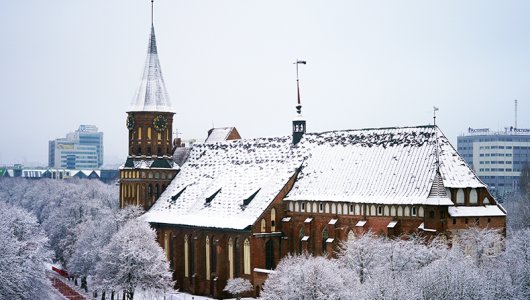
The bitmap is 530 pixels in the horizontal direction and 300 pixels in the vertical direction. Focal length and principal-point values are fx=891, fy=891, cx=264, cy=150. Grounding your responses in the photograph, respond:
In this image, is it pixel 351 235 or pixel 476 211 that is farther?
pixel 351 235

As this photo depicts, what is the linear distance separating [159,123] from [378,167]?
114 feet

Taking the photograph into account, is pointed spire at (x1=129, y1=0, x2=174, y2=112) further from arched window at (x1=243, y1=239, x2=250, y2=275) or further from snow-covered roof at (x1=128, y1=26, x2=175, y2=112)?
arched window at (x1=243, y1=239, x2=250, y2=275)

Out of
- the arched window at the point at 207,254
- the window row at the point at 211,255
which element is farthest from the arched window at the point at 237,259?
the arched window at the point at 207,254

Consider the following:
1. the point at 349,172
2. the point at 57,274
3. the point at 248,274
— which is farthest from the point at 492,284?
the point at 57,274

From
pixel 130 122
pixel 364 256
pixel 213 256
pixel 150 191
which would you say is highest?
pixel 130 122

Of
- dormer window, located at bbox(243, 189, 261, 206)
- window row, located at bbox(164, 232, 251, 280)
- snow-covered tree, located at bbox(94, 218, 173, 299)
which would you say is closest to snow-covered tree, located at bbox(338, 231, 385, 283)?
window row, located at bbox(164, 232, 251, 280)

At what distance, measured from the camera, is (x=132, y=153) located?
347ft

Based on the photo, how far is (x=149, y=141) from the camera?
105375mm

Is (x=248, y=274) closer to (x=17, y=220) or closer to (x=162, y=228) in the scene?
(x=162, y=228)

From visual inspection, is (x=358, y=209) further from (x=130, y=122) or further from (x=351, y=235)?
(x=130, y=122)

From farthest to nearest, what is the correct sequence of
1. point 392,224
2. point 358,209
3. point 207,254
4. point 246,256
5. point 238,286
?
1. point 207,254
2. point 246,256
3. point 238,286
4. point 358,209
5. point 392,224

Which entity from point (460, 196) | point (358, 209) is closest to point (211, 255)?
point (358, 209)

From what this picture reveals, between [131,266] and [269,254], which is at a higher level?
[269,254]

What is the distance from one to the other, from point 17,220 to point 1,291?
29.2 metres
